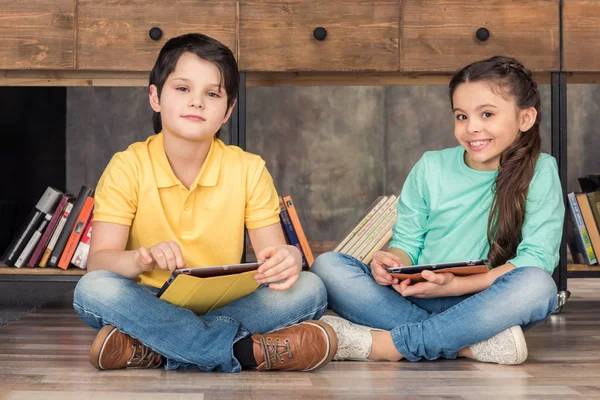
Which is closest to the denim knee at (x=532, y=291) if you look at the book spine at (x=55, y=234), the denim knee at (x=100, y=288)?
the denim knee at (x=100, y=288)

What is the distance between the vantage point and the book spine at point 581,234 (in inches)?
93.8

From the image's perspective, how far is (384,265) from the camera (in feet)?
5.24

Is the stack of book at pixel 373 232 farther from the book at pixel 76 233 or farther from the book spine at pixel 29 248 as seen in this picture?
the book spine at pixel 29 248

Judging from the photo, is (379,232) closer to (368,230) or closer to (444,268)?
(368,230)

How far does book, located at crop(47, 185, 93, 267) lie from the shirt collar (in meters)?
0.81

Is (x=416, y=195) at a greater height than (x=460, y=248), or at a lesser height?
greater

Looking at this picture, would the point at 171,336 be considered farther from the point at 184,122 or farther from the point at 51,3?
the point at 51,3

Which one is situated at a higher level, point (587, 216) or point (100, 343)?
point (587, 216)

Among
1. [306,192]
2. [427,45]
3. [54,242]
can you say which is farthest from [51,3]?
[306,192]

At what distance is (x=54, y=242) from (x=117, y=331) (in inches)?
41.7

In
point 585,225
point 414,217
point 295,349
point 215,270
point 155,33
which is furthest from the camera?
point 585,225

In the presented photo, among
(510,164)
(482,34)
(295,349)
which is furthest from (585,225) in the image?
(295,349)

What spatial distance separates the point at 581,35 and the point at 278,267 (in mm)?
1321

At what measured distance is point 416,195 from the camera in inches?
70.4
